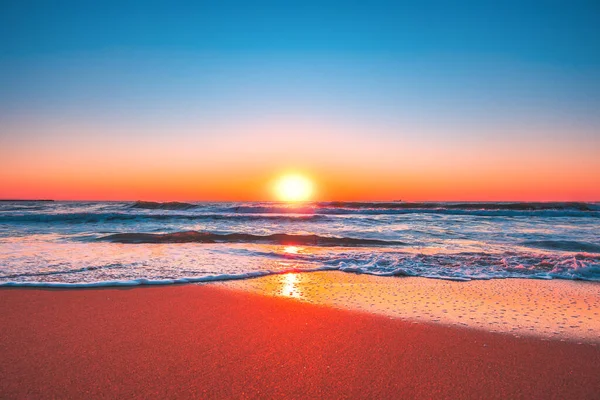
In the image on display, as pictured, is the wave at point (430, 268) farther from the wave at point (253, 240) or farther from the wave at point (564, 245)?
the wave at point (253, 240)

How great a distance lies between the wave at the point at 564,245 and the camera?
347 inches

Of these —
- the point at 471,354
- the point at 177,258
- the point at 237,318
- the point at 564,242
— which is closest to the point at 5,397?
the point at 237,318

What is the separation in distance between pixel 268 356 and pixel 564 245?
9665 millimetres

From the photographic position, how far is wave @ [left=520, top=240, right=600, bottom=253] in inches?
347

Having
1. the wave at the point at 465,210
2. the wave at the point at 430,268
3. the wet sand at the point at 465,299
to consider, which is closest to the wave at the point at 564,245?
the wave at the point at 430,268

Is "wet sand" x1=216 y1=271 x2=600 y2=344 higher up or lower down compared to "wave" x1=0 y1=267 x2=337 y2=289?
lower down

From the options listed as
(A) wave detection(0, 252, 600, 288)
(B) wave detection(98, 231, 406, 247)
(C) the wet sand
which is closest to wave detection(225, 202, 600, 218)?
(B) wave detection(98, 231, 406, 247)

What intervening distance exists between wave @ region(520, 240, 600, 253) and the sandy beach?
7438 mm

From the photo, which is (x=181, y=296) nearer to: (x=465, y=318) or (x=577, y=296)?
(x=465, y=318)

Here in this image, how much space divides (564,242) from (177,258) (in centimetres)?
948

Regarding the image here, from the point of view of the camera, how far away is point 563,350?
8.55ft

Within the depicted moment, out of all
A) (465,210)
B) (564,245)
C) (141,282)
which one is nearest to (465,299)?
(141,282)

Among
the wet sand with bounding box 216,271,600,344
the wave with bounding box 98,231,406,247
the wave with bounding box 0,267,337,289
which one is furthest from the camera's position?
the wave with bounding box 98,231,406,247

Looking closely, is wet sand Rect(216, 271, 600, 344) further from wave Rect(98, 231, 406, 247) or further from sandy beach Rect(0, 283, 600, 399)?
wave Rect(98, 231, 406, 247)
